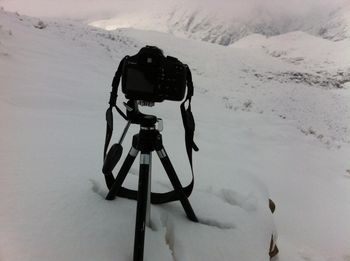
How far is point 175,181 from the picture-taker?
2150mm

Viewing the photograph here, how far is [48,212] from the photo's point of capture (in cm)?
196

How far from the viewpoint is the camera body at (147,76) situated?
1728 mm

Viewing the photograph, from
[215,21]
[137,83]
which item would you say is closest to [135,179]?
[137,83]

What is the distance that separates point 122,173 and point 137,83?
2.04 feet

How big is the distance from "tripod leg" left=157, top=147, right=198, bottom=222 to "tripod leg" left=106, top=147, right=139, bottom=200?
0.51 ft

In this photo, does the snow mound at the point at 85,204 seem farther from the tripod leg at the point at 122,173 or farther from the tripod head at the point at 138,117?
the tripod head at the point at 138,117

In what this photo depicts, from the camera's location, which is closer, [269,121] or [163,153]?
[163,153]

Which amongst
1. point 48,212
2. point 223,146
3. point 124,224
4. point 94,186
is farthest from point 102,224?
point 223,146

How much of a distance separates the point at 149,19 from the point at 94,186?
136 metres

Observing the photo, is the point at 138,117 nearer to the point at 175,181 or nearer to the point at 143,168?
the point at 143,168

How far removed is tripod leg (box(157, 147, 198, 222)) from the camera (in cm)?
206

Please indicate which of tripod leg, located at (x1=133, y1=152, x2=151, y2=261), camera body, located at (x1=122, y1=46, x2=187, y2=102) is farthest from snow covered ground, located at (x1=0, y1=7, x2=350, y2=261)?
camera body, located at (x1=122, y1=46, x2=187, y2=102)

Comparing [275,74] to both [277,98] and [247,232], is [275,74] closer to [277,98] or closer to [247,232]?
[277,98]

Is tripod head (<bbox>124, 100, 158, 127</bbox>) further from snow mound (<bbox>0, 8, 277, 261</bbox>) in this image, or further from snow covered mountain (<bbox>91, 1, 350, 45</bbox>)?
snow covered mountain (<bbox>91, 1, 350, 45</bbox>)
